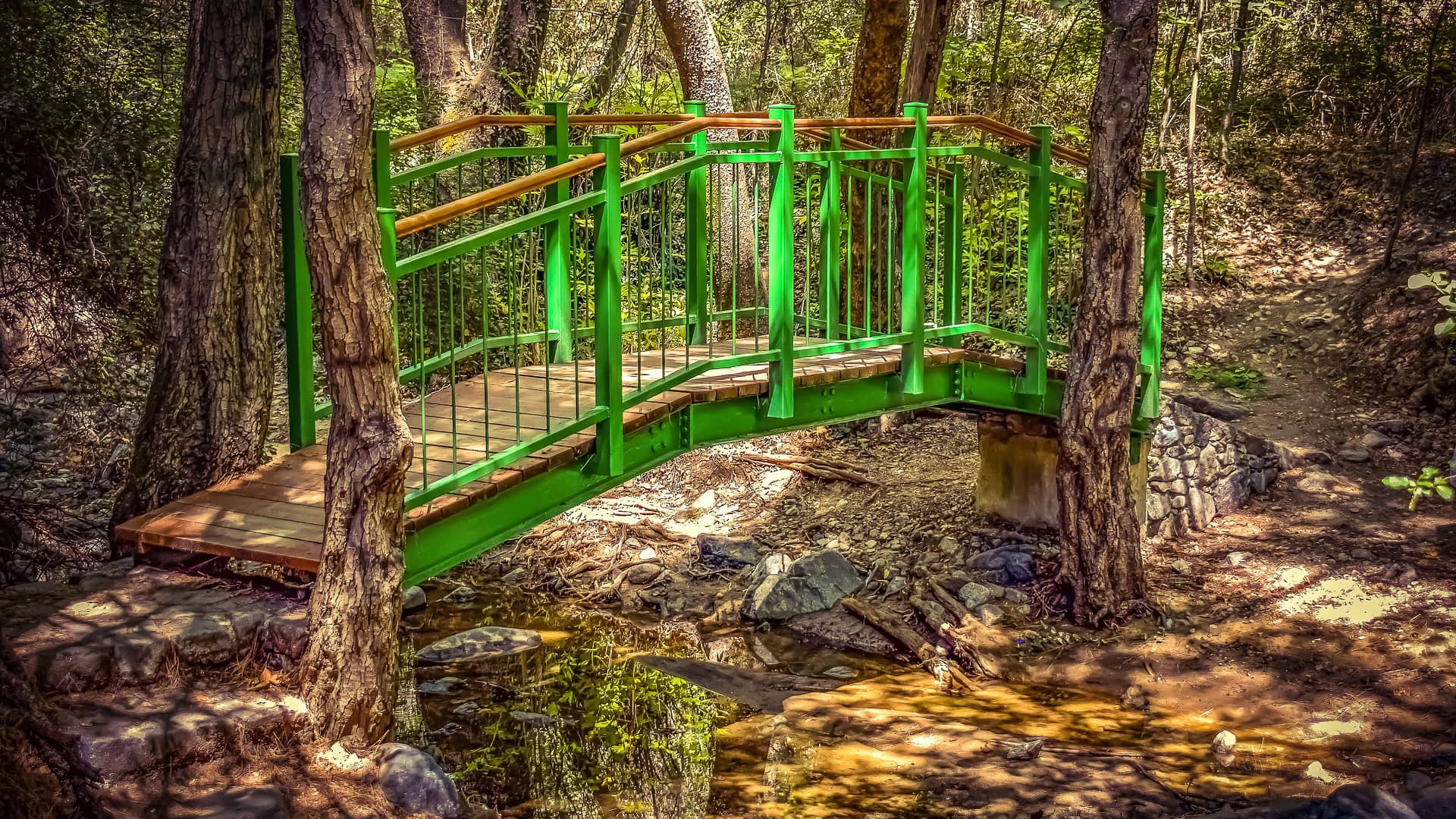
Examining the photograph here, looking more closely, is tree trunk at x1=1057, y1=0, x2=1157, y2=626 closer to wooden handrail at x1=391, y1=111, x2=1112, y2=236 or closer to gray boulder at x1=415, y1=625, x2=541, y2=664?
wooden handrail at x1=391, y1=111, x2=1112, y2=236

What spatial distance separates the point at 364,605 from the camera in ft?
16.6

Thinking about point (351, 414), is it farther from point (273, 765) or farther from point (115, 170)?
point (115, 170)

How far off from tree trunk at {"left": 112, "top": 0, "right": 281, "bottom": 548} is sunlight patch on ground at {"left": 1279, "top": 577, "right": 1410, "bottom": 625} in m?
5.99

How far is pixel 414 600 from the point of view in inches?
351

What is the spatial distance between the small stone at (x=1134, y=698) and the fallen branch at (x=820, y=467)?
3538 mm

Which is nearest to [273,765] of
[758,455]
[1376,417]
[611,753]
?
[611,753]

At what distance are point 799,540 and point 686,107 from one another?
3.39 m

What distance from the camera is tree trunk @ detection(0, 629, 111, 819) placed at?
161 inches

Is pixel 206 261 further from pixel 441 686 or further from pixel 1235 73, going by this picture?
pixel 1235 73

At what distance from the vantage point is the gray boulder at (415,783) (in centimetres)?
493

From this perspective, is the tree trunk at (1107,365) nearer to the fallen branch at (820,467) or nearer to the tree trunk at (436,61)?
the fallen branch at (820,467)

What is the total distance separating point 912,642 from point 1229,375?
4676 mm

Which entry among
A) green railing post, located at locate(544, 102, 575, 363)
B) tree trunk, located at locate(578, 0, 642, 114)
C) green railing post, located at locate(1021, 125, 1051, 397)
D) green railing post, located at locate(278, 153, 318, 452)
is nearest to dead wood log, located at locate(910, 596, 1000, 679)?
green railing post, located at locate(1021, 125, 1051, 397)

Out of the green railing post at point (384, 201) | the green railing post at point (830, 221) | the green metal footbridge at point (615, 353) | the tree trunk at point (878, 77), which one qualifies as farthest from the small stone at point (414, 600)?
the tree trunk at point (878, 77)
